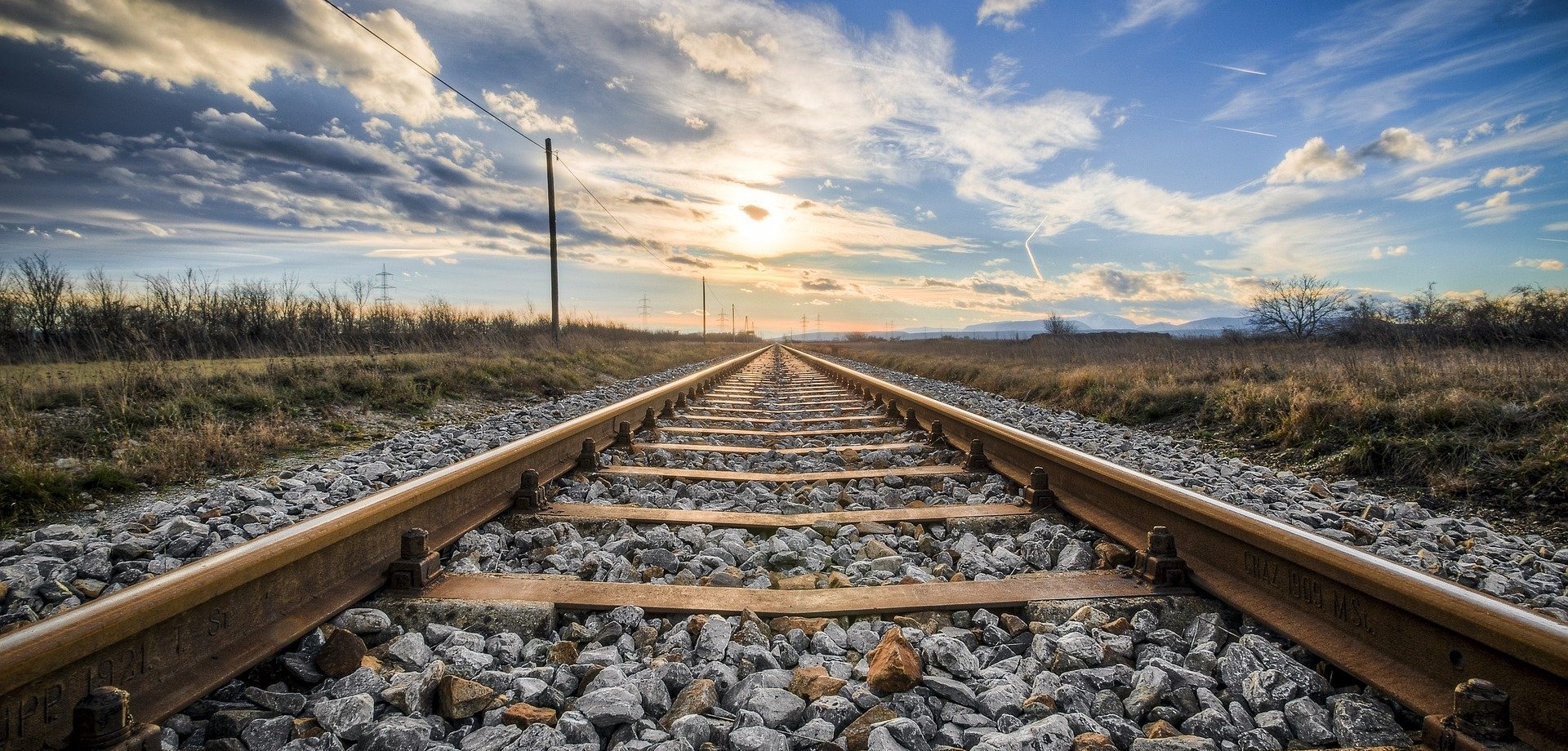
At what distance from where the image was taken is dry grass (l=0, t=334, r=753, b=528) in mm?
4273

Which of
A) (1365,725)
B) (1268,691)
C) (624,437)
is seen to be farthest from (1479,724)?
(624,437)

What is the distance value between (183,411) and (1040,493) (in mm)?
7243

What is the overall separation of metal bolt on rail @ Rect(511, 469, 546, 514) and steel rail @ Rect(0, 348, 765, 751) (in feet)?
1.55

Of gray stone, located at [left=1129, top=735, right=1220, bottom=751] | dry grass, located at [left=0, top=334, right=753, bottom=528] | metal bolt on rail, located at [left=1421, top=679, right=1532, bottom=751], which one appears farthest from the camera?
dry grass, located at [left=0, top=334, right=753, bottom=528]

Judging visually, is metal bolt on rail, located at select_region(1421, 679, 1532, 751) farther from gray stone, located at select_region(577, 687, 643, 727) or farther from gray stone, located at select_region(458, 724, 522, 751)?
gray stone, located at select_region(458, 724, 522, 751)

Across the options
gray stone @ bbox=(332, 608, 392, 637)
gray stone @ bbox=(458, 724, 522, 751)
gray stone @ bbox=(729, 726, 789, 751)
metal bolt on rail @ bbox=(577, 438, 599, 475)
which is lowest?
gray stone @ bbox=(458, 724, 522, 751)

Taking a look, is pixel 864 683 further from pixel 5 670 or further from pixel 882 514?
pixel 5 670

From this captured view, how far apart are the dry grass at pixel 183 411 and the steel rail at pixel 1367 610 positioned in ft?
18.3

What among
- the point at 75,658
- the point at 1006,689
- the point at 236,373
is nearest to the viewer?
the point at 75,658

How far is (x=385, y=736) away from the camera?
155cm

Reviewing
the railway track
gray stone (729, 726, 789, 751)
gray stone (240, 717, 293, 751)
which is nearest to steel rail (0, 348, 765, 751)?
the railway track

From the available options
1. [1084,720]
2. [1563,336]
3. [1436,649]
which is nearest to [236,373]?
[1084,720]

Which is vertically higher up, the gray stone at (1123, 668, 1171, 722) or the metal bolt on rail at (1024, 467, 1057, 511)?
the metal bolt on rail at (1024, 467, 1057, 511)

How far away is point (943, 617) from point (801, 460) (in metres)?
2.63
